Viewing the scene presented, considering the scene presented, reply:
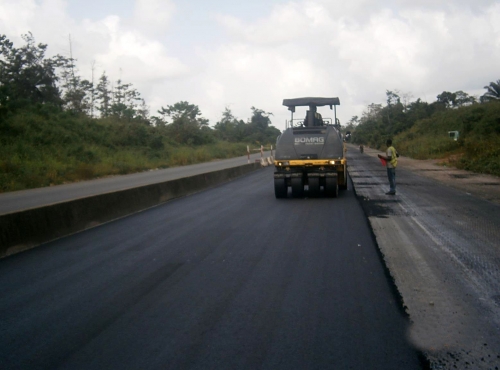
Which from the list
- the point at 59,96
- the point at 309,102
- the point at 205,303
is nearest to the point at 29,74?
the point at 59,96

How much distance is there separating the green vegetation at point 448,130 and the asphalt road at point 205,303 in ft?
64.6

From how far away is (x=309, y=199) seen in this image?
16.5m

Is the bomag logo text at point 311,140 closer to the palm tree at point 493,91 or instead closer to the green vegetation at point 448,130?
the green vegetation at point 448,130

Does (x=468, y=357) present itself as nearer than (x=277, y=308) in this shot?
Yes

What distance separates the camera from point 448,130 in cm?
5134

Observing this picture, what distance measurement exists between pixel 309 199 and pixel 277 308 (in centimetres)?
1106

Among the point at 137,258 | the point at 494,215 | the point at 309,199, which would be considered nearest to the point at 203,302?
the point at 137,258

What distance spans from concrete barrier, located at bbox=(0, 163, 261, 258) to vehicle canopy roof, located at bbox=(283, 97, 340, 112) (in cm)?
647

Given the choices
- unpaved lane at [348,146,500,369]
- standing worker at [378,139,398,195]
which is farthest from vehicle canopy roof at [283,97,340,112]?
unpaved lane at [348,146,500,369]

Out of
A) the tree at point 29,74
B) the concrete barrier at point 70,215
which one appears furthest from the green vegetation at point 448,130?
the tree at point 29,74

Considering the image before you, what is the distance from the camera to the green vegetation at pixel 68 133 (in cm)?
2845

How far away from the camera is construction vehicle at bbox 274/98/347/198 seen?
654 inches

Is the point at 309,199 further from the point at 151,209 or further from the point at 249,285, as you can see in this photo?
the point at 249,285

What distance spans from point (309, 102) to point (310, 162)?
15.0 feet
